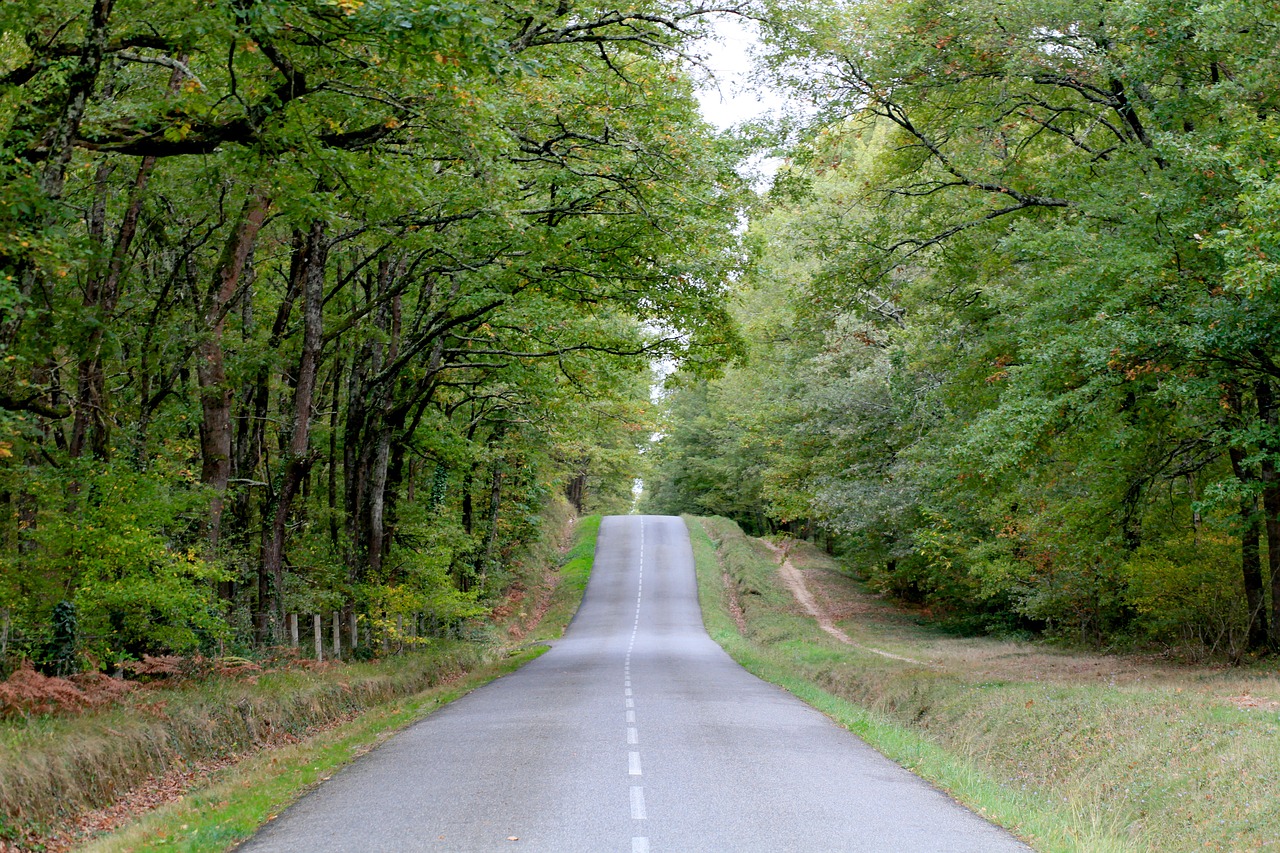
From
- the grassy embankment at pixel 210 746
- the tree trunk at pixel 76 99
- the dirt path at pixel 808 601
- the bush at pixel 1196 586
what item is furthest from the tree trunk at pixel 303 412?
the dirt path at pixel 808 601

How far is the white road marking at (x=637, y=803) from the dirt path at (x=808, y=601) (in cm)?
1910

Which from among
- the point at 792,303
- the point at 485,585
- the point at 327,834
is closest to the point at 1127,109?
the point at 792,303

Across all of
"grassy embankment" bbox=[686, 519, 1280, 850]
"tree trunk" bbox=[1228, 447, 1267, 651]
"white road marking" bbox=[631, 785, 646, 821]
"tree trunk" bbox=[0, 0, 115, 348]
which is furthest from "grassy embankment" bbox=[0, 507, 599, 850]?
"tree trunk" bbox=[1228, 447, 1267, 651]

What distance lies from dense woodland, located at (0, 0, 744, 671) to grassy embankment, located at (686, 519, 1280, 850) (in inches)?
297

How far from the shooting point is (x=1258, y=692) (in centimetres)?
1331

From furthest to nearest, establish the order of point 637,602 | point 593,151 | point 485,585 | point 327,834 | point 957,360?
point 637,602 → point 485,585 → point 957,360 → point 593,151 → point 327,834

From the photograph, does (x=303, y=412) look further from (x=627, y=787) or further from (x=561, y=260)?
(x=627, y=787)

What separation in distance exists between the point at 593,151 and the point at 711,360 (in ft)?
20.2

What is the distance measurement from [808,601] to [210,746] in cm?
3471

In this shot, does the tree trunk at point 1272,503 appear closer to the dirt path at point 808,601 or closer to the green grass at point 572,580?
the dirt path at point 808,601

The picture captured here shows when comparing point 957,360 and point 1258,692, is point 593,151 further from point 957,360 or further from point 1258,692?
point 1258,692

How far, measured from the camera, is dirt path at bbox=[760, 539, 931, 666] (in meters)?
31.5

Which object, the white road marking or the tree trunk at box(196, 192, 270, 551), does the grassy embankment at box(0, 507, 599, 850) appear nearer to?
the white road marking

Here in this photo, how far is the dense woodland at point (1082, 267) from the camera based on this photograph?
13648 mm
